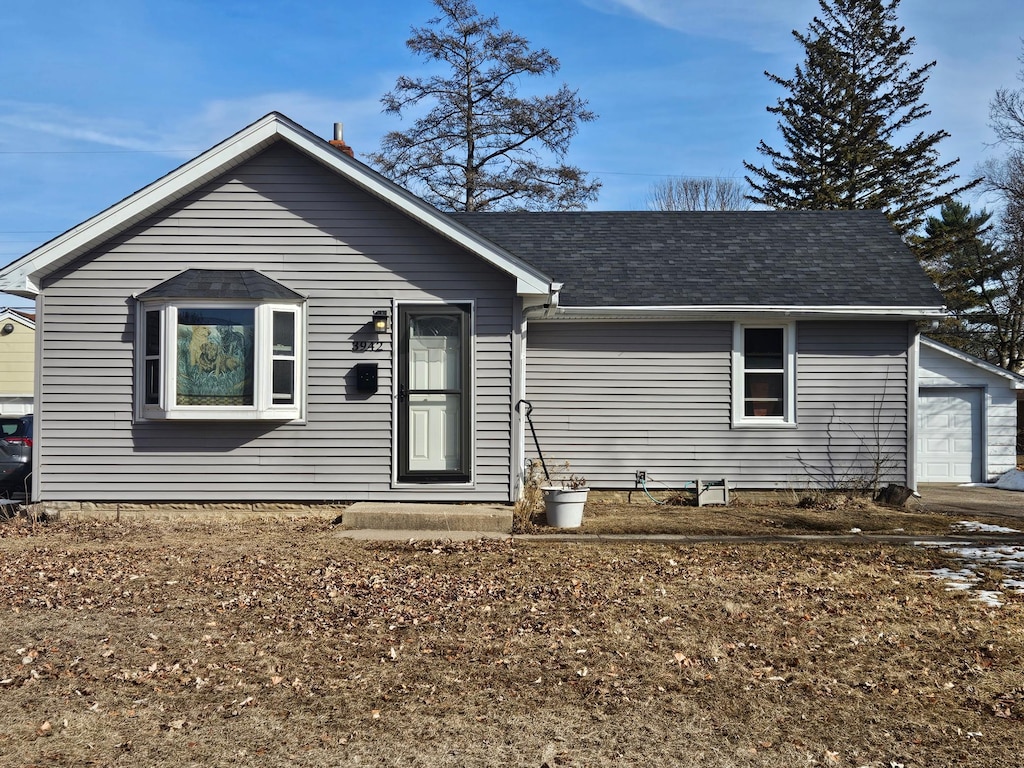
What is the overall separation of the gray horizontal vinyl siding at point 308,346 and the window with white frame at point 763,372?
155 inches

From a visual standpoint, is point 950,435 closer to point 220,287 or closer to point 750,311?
point 750,311

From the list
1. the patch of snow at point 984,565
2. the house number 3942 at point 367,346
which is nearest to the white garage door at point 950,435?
the patch of snow at point 984,565

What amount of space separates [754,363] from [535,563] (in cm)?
617

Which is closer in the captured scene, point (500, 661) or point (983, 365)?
point (500, 661)

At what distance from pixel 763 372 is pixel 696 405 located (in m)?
1.13

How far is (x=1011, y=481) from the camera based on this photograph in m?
16.8

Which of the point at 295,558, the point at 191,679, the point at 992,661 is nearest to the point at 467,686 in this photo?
the point at 191,679

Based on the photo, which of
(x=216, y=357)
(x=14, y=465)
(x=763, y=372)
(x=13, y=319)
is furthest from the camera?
(x=13, y=319)

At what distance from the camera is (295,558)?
27.5ft

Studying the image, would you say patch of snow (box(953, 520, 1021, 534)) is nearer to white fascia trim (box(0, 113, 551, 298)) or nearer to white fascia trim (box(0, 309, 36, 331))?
white fascia trim (box(0, 113, 551, 298))

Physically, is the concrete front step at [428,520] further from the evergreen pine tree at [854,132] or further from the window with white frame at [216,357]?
the evergreen pine tree at [854,132]

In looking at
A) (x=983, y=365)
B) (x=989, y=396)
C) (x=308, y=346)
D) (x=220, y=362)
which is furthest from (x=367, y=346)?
(x=989, y=396)

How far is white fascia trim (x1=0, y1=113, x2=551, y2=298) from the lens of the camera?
1030 centimetres

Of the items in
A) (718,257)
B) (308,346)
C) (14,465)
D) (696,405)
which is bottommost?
(14,465)
